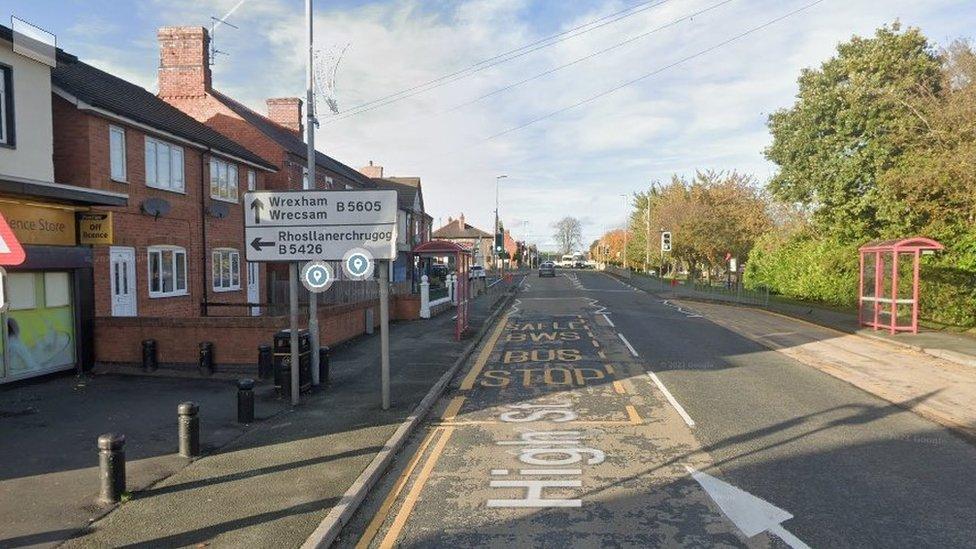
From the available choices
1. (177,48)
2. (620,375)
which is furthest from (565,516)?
(177,48)

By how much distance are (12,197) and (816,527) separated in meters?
12.0

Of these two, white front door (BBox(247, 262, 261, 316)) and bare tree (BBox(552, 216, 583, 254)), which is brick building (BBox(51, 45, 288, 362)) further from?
bare tree (BBox(552, 216, 583, 254))

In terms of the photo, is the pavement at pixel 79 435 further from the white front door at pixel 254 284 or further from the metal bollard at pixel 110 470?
the white front door at pixel 254 284

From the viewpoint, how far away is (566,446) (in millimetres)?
7516

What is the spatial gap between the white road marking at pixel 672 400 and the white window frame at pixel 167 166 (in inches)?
525

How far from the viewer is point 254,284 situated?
75.5ft

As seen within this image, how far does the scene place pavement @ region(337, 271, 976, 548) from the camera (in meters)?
5.19

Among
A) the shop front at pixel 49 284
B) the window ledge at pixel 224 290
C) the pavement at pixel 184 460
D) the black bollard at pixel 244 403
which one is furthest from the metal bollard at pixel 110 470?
the window ledge at pixel 224 290

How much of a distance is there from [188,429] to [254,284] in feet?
55.6

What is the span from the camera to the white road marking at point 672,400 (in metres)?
8.66

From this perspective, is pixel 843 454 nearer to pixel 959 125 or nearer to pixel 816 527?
pixel 816 527

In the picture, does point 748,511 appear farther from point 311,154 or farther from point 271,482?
point 311,154

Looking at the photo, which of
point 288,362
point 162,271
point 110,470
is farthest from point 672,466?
point 162,271

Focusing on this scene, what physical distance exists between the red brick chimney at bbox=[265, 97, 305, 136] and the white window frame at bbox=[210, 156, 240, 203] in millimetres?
14564
